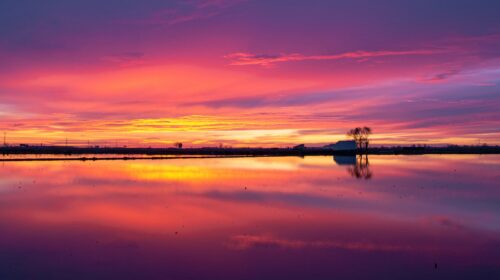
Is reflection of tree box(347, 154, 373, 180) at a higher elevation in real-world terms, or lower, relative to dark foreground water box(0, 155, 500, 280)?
higher

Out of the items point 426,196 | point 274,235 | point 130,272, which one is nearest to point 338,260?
point 274,235

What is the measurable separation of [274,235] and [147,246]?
16.9 ft

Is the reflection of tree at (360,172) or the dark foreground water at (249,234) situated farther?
the reflection of tree at (360,172)

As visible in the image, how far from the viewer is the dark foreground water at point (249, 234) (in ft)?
44.0

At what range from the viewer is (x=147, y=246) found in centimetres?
1606

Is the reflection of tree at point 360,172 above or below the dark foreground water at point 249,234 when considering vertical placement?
above

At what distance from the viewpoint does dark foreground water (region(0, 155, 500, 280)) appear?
13.4 m

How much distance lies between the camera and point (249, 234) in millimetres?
Result: 17938

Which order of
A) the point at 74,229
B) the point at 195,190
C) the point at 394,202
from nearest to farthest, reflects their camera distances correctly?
the point at 74,229 < the point at 394,202 < the point at 195,190

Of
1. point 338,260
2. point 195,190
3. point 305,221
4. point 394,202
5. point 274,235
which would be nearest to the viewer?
point 338,260

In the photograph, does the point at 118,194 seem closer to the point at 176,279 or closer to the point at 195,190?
the point at 195,190

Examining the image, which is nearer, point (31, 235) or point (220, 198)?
point (31, 235)

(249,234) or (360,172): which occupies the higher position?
(360,172)

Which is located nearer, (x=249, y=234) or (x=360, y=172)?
(x=249, y=234)
